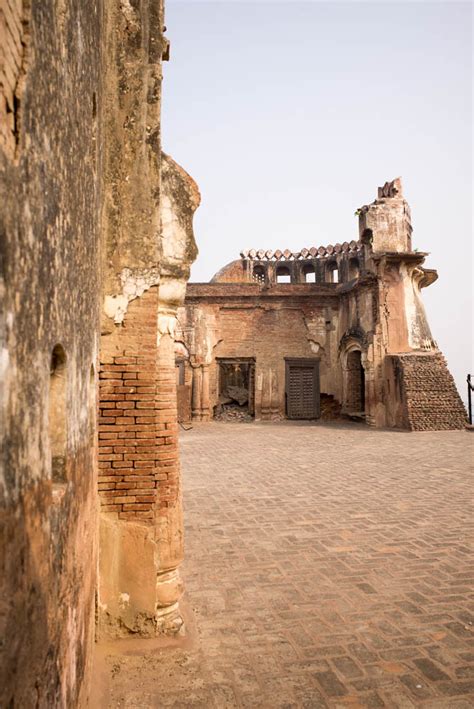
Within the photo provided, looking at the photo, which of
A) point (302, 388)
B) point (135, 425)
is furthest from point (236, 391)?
point (135, 425)

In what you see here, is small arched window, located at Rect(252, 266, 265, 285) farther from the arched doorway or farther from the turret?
the turret

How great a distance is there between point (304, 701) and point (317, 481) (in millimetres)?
6292

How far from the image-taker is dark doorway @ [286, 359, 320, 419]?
908 inches

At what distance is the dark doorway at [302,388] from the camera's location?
908 inches

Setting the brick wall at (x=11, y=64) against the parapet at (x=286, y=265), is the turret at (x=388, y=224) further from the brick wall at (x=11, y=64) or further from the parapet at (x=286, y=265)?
the brick wall at (x=11, y=64)

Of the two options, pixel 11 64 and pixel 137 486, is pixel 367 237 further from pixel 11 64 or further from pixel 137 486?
pixel 11 64

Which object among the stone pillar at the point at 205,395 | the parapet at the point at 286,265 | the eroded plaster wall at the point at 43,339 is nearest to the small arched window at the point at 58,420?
the eroded plaster wall at the point at 43,339

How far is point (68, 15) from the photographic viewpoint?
7.29 ft

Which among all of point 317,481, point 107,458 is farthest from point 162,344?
point 317,481

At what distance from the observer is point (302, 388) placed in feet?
76.2

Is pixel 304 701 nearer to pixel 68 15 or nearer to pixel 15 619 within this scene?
pixel 15 619

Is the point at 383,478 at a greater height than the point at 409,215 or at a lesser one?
lesser

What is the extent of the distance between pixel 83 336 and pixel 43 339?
1.11 metres

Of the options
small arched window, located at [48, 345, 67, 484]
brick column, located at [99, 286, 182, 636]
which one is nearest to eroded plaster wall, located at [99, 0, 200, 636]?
brick column, located at [99, 286, 182, 636]
